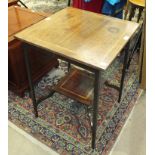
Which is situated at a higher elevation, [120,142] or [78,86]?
[78,86]

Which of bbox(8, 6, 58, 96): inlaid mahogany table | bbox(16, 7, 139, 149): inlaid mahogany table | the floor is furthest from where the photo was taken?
bbox(8, 6, 58, 96): inlaid mahogany table

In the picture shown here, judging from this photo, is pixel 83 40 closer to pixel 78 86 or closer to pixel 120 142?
pixel 78 86

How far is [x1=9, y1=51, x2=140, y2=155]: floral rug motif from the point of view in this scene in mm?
1372

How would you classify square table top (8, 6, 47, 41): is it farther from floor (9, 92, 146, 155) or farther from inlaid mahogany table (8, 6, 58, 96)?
floor (9, 92, 146, 155)

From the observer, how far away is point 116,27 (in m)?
1.21

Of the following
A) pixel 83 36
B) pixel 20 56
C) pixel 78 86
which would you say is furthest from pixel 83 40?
pixel 20 56

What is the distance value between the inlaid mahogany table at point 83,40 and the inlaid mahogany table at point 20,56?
1.03ft

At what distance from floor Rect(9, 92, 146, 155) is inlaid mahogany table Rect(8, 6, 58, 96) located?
13.7 inches

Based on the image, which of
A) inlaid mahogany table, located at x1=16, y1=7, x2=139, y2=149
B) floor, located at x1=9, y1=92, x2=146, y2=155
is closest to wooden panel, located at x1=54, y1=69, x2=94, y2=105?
inlaid mahogany table, located at x1=16, y1=7, x2=139, y2=149

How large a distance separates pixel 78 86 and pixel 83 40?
0.43 metres

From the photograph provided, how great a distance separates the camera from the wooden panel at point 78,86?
136 centimetres

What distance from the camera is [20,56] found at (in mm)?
1577

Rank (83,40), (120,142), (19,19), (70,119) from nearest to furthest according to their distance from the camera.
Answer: (83,40) < (120,142) < (70,119) < (19,19)
